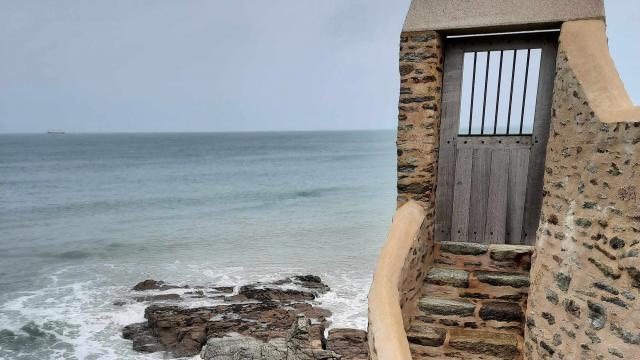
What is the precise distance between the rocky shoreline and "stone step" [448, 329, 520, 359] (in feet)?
19.5

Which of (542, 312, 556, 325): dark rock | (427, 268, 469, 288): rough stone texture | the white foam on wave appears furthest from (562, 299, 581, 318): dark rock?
the white foam on wave

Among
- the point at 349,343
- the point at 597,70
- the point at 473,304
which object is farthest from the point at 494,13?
the point at 349,343

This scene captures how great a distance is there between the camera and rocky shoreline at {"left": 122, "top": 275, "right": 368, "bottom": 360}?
10.7 metres

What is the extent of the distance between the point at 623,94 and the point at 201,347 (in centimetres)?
1128

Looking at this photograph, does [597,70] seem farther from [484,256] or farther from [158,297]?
[158,297]

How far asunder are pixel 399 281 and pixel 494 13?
9.75ft

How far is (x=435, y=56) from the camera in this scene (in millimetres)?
5055

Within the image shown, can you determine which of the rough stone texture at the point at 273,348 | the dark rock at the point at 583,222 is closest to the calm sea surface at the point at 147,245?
the rough stone texture at the point at 273,348

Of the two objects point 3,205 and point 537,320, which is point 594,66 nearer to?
point 537,320

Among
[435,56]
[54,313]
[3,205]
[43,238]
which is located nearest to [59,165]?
[3,205]

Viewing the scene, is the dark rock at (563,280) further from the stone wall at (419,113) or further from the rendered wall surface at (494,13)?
the rendered wall surface at (494,13)

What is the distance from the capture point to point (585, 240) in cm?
336

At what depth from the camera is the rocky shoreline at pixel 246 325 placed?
10.7 meters

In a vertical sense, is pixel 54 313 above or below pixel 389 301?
below
